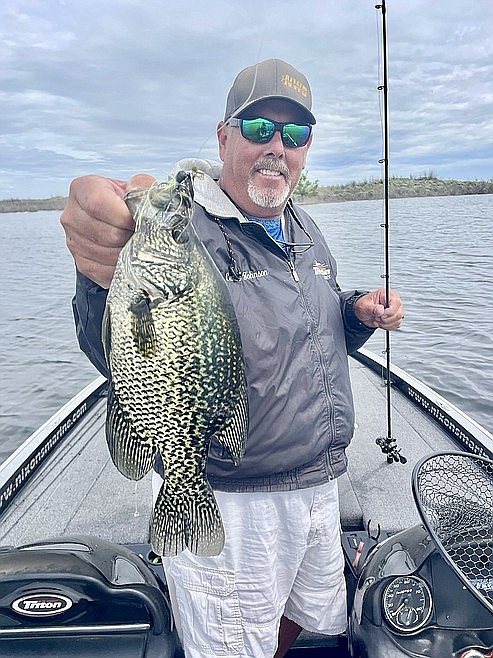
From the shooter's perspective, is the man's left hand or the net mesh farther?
the man's left hand

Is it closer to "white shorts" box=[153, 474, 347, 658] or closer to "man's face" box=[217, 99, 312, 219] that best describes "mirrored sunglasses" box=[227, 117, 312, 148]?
"man's face" box=[217, 99, 312, 219]

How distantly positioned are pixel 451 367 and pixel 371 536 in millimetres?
7078

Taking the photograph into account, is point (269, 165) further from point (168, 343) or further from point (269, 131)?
point (168, 343)

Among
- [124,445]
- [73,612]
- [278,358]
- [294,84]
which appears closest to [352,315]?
[278,358]

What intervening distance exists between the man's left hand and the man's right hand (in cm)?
115

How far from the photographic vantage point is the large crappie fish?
4.81ft

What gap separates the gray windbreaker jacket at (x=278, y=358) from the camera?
6.75 ft

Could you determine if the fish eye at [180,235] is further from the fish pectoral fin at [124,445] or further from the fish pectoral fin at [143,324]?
the fish pectoral fin at [124,445]

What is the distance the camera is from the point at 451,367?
365 inches

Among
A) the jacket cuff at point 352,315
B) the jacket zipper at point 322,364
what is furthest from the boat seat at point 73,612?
the jacket cuff at point 352,315

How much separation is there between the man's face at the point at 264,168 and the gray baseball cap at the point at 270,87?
0.03m

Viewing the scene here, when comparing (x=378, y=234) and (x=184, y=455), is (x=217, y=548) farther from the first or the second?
(x=378, y=234)

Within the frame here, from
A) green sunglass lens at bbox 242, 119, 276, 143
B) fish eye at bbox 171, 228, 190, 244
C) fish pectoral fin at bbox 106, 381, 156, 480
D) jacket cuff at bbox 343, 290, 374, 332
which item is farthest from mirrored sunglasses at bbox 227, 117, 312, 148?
fish pectoral fin at bbox 106, 381, 156, 480

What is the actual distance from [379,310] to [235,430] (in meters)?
0.96
